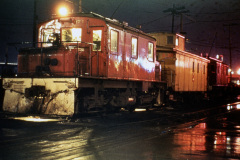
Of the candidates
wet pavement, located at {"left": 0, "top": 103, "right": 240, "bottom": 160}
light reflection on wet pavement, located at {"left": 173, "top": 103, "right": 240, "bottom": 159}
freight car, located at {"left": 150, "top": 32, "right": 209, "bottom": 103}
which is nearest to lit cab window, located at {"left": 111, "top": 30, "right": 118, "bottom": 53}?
wet pavement, located at {"left": 0, "top": 103, "right": 240, "bottom": 160}

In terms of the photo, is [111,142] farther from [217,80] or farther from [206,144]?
[217,80]

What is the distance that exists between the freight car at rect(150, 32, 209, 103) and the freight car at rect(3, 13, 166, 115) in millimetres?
7113

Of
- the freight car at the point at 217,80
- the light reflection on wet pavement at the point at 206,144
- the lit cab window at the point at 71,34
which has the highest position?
the lit cab window at the point at 71,34

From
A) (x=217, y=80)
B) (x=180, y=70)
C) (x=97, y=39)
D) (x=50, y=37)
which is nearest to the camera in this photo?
(x=97, y=39)

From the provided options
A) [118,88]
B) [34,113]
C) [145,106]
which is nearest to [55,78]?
[34,113]

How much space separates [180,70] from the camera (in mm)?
21797

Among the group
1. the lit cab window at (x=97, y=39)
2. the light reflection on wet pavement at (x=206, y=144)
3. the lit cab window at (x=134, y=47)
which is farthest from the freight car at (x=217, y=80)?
the light reflection on wet pavement at (x=206, y=144)

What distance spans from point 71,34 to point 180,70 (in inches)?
457

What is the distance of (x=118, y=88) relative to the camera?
13664mm

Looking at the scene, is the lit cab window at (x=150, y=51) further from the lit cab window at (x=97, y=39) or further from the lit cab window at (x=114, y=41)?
the lit cab window at (x=97, y=39)

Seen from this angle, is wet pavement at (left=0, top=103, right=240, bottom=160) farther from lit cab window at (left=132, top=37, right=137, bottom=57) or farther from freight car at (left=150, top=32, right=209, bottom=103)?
freight car at (left=150, top=32, right=209, bottom=103)

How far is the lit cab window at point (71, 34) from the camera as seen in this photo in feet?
39.9

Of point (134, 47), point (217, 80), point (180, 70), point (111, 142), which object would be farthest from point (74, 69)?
point (217, 80)

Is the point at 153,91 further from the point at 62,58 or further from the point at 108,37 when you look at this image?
the point at 62,58
